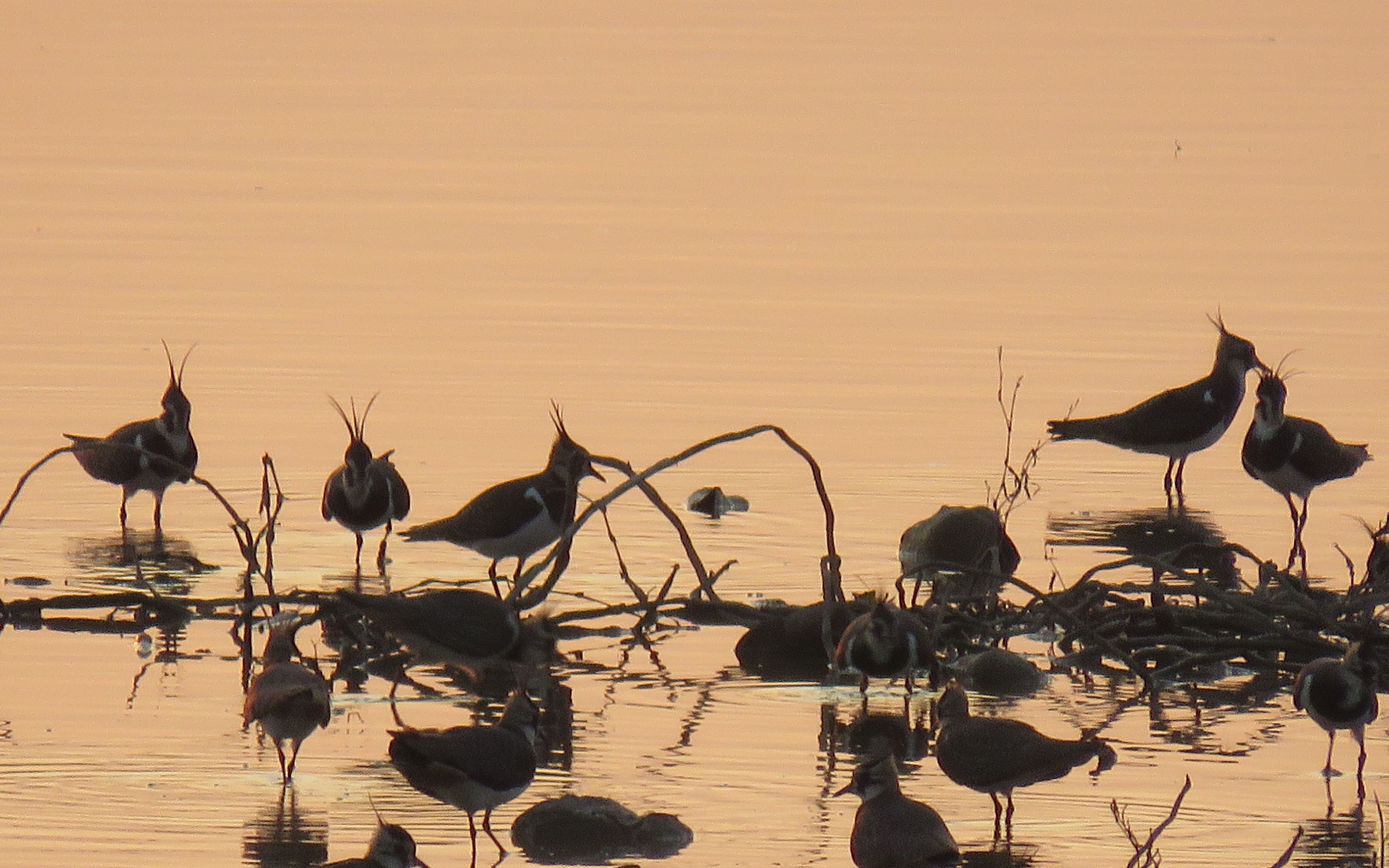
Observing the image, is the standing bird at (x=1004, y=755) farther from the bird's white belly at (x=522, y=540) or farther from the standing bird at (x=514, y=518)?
the bird's white belly at (x=522, y=540)

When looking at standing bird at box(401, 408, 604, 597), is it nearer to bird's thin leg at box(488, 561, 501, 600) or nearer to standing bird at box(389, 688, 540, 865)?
bird's thin leg at box(488, 561, 501, 600)

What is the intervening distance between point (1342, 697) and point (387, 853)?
10.2 feet

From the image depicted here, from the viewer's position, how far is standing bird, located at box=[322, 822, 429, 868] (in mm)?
7059

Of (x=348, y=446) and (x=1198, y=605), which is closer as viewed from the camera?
(x=1198, y=605)

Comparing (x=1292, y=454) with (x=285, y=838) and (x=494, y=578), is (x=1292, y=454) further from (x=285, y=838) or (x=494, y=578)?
(x=285, y=838)

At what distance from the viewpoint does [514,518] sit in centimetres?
1177

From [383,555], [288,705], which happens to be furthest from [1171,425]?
[288,705]

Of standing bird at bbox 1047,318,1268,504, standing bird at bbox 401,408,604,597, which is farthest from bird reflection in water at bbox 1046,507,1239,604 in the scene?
standing bird at bbox 401,408,604,597

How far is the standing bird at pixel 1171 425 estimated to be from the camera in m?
14.6

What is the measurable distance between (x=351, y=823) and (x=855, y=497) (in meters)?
5.45

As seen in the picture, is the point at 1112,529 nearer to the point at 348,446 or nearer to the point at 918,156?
the point at 348,446

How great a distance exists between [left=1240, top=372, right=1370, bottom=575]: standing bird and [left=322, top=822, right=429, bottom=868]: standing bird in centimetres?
654

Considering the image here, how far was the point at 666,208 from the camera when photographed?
21422 mm

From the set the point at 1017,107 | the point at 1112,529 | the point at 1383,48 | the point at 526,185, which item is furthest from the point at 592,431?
the point at 1383,48
